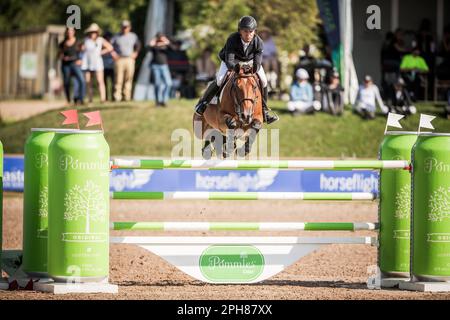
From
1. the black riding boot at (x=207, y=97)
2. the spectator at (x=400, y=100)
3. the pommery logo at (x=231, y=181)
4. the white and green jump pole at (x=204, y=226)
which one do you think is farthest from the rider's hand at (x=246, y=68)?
the spectator at (x=400, y=100)

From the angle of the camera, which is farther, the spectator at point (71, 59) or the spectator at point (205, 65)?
the spectator at point (205, 65)

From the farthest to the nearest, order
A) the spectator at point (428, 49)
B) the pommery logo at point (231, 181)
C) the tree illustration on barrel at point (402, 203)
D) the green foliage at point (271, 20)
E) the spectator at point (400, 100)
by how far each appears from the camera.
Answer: the green foliage at point (271, 20), the spectator at point (428, 49), the spectator at point (400, 100), the pommery logo at point (231, 181), the tree illustration on barrel at point (402, 203)

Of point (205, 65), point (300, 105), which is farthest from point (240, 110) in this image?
point (205, 65)

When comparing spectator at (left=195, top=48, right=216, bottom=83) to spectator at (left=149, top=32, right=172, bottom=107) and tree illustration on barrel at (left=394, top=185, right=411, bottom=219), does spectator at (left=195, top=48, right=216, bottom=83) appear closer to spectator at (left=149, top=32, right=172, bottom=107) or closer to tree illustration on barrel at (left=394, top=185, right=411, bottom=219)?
spectator at (left=149, top=32, right=172, bottom=107)

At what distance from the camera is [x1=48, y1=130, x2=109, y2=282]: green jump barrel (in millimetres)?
6707

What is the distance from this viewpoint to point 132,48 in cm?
1805

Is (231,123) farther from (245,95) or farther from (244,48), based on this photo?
(244,48)

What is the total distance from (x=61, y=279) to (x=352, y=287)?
250 cm

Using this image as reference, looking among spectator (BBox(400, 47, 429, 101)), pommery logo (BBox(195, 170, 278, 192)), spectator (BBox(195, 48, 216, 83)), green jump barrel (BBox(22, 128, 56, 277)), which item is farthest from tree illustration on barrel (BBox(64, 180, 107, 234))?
spectator (BBox(195, 48, 216, 83))

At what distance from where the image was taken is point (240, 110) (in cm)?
859

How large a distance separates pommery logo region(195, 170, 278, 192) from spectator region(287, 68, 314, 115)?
11.0ft

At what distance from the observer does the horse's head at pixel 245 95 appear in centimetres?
855

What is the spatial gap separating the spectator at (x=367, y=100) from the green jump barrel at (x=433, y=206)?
34.9 ft

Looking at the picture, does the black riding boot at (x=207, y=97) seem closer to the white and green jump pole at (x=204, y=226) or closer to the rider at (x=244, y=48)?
the rider at (x=244, y=48)
